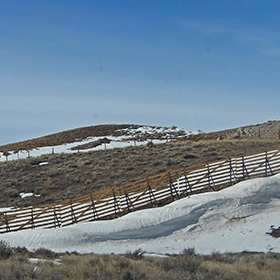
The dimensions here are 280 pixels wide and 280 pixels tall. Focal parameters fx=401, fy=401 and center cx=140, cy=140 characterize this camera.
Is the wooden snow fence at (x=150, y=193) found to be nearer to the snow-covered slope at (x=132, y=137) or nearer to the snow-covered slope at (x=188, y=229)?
the snow-covered slope at (x=188, y=229)

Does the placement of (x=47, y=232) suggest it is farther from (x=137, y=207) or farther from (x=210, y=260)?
(x=210, y=260)

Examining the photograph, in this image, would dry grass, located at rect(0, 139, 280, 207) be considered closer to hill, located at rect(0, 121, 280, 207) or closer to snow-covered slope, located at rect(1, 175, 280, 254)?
hill, located at rect(0, 121, 280, 207)

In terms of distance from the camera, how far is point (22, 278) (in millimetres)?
8219

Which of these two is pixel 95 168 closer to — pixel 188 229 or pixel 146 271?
pixel 188 229

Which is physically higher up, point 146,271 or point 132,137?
point 132,137

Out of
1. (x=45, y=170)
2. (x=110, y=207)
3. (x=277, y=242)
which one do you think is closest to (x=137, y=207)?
(x=110, y=207)

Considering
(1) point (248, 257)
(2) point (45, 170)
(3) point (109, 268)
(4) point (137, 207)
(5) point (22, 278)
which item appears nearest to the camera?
(5) point (22, 278)

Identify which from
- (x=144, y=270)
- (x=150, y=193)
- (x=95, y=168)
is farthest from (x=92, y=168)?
(x=144, y=270)

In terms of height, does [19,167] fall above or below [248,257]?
above

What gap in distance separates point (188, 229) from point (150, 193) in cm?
381

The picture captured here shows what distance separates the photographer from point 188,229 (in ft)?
54.1

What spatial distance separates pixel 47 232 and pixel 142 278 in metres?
8.79

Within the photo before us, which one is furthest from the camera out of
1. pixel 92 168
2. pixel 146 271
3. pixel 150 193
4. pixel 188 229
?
pixel 92 168

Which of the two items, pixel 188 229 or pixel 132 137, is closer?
pixel 188 229
